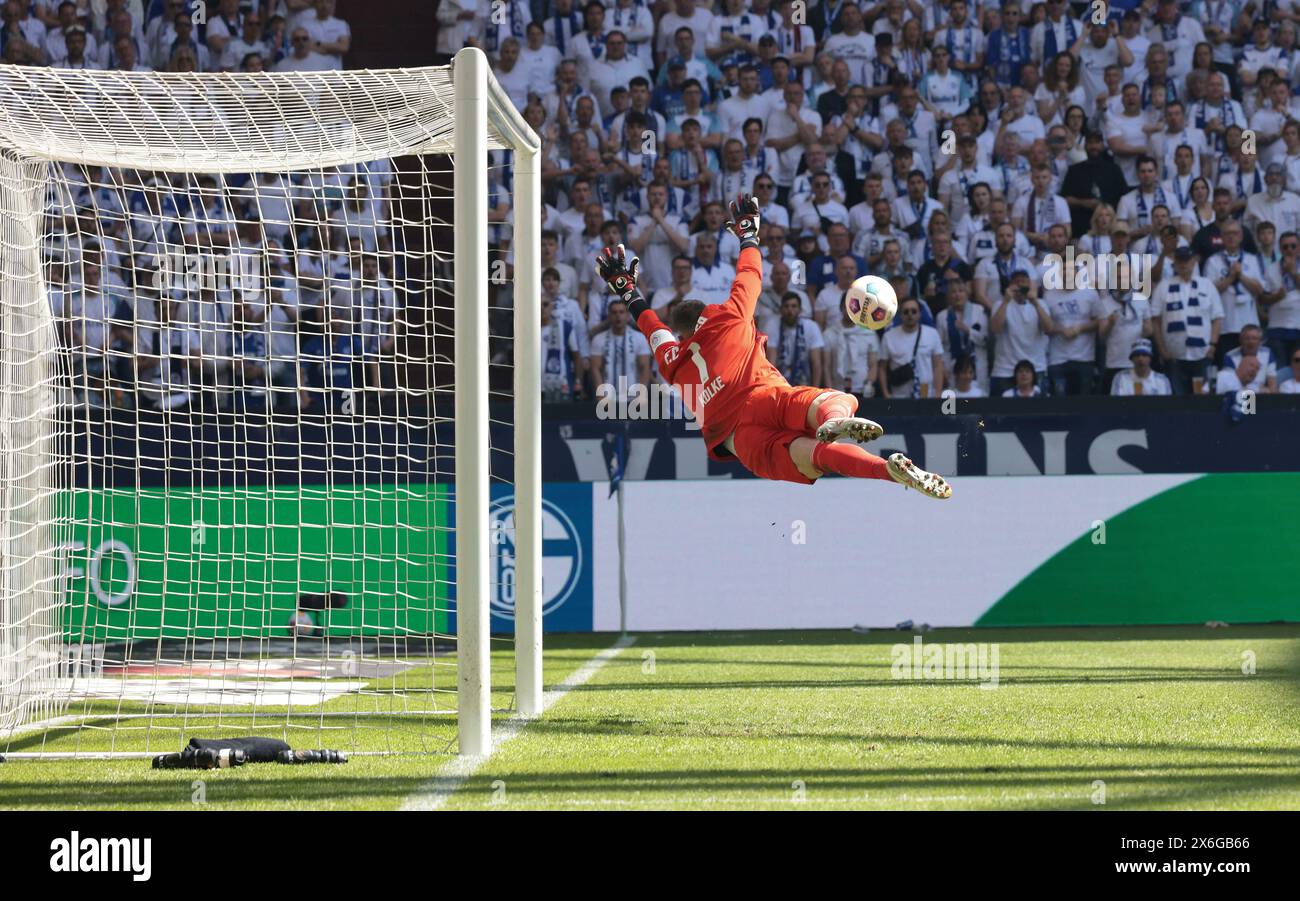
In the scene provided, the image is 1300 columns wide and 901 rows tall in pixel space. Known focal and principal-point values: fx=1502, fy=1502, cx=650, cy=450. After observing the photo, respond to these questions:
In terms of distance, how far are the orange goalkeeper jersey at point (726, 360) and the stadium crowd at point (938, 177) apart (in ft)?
17.9

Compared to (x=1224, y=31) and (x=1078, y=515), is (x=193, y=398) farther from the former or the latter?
(x=1224, y=31)

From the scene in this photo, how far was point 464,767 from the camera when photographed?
6.82 m

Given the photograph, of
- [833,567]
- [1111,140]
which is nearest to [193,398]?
[833,567]

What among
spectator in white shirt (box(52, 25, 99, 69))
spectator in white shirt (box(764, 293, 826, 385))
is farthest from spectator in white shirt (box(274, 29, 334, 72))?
spectator in white shirt (box(764, 293, 826, 385))

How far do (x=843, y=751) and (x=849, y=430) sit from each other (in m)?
1.80

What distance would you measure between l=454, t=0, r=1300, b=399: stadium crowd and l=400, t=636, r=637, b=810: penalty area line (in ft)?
18.4

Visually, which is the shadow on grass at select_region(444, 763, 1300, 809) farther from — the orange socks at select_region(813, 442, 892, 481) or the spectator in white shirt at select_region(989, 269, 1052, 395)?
the spectator in white shirt at select_region(989, 269, 1052, 395)

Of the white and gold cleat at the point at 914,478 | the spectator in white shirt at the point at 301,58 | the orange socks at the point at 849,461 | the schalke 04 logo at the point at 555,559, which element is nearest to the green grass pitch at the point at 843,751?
the white and gold cleat at the point at 914,478

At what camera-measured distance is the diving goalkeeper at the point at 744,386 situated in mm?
8845

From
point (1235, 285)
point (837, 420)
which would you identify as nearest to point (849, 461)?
point (837, 420)

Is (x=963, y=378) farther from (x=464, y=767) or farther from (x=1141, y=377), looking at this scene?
(x=464, y=767)

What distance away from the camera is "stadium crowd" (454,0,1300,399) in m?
15.4

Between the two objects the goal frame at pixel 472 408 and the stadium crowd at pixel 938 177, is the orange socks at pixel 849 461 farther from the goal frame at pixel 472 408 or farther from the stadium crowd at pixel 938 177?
the stadium crowd at pixel 938 177
